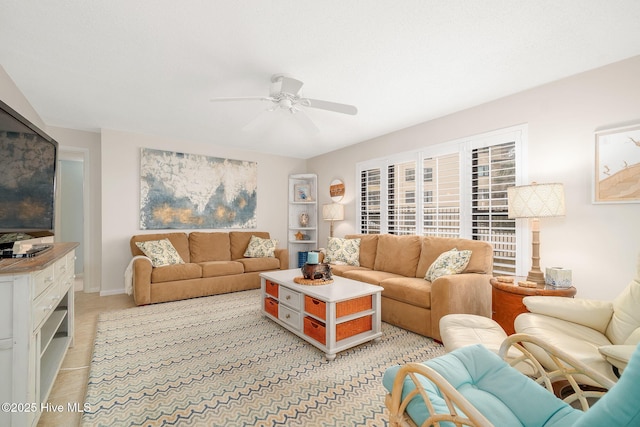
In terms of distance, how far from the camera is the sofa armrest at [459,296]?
251 centimetres

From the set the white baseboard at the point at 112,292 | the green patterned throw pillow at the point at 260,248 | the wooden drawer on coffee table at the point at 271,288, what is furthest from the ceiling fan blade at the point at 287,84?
the white baseboard at the point at 112,292

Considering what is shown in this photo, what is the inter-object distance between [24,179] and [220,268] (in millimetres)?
2683

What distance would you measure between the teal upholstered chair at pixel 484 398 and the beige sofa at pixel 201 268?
11.7ft

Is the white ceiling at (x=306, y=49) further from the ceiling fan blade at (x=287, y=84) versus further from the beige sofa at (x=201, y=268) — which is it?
the beige sofa at (x=201, y=268)

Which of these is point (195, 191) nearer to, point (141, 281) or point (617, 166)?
point (141, 281)

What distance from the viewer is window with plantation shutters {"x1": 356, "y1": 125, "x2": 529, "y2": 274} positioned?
305 centimetres

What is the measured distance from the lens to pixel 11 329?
133 cm

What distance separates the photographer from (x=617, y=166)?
234 centimetres

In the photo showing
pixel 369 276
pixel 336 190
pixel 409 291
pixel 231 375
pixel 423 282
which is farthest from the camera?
pixel 336 190

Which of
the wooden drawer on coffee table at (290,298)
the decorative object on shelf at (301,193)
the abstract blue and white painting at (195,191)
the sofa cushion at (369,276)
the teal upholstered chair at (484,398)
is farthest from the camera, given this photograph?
the decorative object on shelf at (301,193)

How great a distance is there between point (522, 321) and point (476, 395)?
100 centimetres

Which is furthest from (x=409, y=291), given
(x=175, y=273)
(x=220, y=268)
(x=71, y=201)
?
(x=71, y=201)

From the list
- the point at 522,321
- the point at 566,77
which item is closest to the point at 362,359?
the point at 522,321

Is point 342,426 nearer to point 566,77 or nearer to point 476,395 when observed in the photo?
point 476,395
